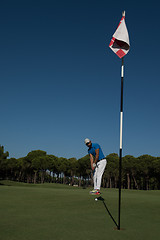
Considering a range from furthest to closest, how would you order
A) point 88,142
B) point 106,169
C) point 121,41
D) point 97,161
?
point 106,169 → point 97,161 → point 88,142 → point 121,41

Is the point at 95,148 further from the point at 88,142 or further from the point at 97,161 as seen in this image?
the point at 97,161

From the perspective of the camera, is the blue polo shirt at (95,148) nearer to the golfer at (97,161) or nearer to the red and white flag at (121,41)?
the golfer at (97,161)

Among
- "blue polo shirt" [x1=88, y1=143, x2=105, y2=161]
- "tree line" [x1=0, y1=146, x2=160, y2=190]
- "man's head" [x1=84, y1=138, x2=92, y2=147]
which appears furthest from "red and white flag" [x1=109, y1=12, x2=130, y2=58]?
"tree line" [x1=0, y1=146, x2=160, y2=190]

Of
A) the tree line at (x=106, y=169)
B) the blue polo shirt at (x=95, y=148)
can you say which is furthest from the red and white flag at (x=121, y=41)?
the tree line at (x=106, y=169)

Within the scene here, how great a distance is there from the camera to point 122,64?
24.6 ft

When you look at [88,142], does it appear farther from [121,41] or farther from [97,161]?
[121,41]

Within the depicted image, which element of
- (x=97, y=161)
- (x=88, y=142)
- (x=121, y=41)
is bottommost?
(x=97, y=161)

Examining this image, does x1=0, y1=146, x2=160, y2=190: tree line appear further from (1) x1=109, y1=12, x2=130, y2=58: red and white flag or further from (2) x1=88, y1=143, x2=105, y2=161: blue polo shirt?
(1) x1=109, y1=12, x2=130, y2=58: red and white flag

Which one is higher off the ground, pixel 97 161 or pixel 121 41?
pixel 121 41

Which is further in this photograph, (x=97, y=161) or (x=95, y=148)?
(x=97, y=161)

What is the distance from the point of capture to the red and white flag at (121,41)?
25.1 ft

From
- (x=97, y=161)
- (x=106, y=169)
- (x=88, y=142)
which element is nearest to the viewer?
(x=88, y=142)

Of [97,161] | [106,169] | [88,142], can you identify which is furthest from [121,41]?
[106,169]

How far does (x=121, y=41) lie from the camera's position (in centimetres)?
783
